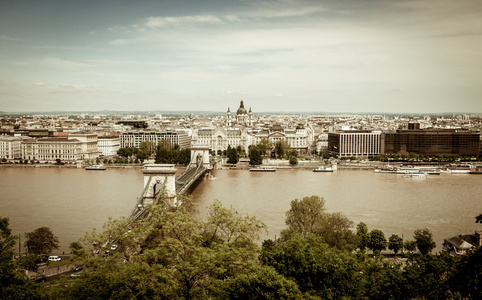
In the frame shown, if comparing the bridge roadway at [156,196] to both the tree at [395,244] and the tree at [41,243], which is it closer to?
the tree at [41,243]

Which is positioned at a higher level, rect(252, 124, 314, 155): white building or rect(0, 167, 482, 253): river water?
rect(252, 124, 314, 155): white building

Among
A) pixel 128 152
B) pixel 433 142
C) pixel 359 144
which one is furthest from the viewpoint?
pixel 359 144

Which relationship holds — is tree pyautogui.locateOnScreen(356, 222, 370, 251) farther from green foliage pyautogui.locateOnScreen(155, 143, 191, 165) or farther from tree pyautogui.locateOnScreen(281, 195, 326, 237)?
green foliage pyautogui.locateOnScreen(155, 143, 191, 165)

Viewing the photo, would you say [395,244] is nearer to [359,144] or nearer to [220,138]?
[359,144]

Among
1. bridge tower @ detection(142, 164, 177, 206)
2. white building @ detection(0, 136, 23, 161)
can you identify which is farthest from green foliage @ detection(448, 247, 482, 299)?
white building @ detection(0, 136, 23, 161)

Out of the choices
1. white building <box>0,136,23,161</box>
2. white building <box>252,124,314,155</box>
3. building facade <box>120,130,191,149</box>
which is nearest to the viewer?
white building <box>0,136,23,161</box>

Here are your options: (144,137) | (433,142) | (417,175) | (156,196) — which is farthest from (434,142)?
(156,196)

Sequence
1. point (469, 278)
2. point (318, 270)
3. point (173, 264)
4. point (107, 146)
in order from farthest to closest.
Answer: point (107, 146)
point (318, 270)
point (173, 264)
point (469, 278)
